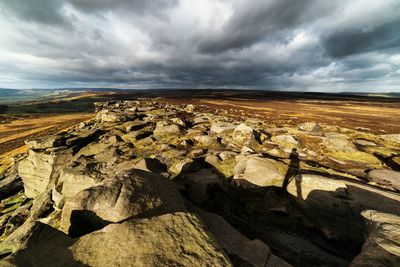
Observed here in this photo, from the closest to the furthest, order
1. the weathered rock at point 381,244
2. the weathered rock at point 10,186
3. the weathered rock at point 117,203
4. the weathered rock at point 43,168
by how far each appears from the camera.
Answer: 1. the weathered rock at point 381,244
2. the weathered rock at point 117,203
3. the weathered rock at point 43,168
4. the weathered rock at point 10,186

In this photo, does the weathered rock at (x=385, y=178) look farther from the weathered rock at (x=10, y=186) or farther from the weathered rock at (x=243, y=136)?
the weathered rock at (x=10, y=186)

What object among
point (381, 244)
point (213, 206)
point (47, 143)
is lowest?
point (47, 143)

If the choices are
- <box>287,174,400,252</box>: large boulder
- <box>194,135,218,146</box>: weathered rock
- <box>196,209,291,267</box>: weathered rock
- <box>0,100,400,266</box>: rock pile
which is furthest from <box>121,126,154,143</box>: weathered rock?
<box>287,174,400,252</box>: large boulder

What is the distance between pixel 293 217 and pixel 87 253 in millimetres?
9850

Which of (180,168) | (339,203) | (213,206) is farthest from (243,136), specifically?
(339,203)

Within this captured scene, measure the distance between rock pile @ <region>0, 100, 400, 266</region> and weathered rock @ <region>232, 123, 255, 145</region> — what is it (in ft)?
0.38

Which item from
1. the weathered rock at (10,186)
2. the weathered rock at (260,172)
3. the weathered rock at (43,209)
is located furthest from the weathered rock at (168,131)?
the weathered rock at (10,186)

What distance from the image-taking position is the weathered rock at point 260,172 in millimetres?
12203

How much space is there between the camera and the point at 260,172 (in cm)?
1275

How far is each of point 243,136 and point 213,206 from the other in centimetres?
1092

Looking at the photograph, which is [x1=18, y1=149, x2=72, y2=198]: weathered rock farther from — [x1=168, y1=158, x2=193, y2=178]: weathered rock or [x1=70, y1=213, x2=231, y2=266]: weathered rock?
[x1=70, y1=213, x2=231, y2=266]: weathered rock

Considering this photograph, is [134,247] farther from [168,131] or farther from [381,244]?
[168,131]

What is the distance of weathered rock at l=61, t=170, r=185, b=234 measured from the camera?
Answer: 271 inches

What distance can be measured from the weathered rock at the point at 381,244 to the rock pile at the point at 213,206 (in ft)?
0.22
